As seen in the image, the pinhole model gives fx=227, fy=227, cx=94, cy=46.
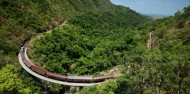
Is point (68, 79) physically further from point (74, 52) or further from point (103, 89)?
point (74, 52)

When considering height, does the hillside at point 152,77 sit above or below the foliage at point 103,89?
above

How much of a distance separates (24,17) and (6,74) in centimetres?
4239

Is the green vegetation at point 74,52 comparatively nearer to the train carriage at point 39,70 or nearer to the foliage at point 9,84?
the train carriage at point 39,70

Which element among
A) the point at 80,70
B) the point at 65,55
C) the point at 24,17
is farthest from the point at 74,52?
the point at 24,17

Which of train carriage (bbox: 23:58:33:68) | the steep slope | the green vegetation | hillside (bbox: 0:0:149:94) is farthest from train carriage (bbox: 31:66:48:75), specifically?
the steep slope

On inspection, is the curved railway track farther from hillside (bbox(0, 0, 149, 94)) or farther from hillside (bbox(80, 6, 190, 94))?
hillside (bbox(80, 6, 190, 94))

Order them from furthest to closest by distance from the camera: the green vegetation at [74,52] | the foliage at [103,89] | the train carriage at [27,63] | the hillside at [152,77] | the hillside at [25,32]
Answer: the green vegetation at [74,52], the train carriage at [27,63], the hillside at [25,32], the foliage at [103,89], the hillside at [152,77]

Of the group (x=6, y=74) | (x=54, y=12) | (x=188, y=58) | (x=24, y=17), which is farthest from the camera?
(x=54, y=12)

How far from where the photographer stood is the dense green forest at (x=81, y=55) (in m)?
48.8

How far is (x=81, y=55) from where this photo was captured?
88312 mm

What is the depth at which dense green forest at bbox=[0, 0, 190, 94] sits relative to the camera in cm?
4881

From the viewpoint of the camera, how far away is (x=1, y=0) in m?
87.6

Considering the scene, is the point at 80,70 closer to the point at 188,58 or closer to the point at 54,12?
the point at 188,58

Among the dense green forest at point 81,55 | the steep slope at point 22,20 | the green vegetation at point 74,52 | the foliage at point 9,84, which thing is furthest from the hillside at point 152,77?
the steep slope at point 22,20
